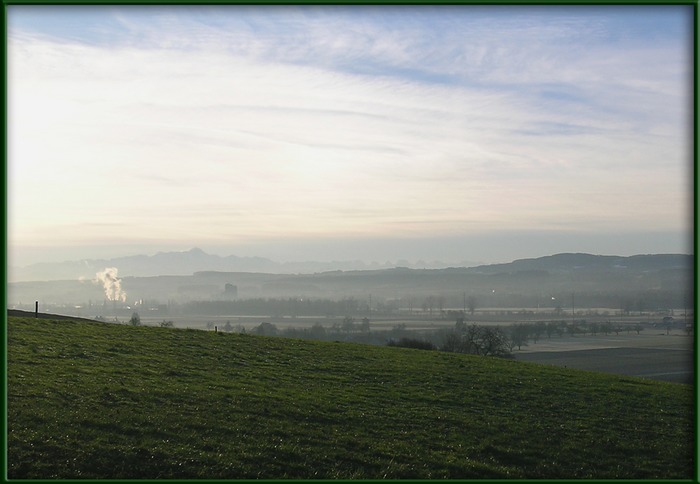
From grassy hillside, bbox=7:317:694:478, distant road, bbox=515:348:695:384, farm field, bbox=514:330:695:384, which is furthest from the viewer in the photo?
farm field, bbox=514:330:695:384

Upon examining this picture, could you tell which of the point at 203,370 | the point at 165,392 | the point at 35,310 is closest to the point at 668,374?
the point at 203,370

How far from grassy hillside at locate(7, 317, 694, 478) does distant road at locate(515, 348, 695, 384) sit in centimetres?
937

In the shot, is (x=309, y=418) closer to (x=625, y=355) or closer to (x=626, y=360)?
(x=626, y=360)

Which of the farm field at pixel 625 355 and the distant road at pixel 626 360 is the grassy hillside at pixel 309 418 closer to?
the distant road at pixel 626 360

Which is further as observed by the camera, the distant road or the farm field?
the farm field

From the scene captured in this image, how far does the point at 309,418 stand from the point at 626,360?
44692mm

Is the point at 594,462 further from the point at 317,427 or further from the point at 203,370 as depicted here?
the point at 203,370

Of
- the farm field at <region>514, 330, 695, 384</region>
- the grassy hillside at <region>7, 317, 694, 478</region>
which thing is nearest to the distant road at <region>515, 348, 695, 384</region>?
the farm field at <region>514, 330, 695, 384</region>

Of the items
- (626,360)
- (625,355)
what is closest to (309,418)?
(626,360)

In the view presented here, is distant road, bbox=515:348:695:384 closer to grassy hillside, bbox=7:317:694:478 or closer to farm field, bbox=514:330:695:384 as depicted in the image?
farm field, bbox=514:330:695:384

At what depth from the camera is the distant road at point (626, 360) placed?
42.0 meters

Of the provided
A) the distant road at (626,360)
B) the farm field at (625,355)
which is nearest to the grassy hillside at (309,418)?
the distant road at (626,360)

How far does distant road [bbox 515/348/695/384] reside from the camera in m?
42.0

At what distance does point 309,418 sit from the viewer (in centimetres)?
2050
